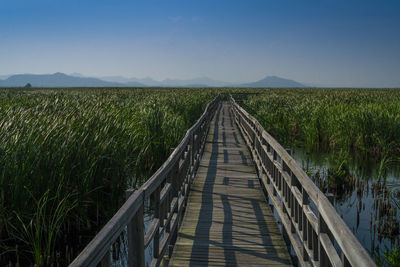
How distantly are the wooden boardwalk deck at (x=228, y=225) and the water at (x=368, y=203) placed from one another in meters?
1.58

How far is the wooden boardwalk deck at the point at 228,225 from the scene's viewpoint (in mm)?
3936

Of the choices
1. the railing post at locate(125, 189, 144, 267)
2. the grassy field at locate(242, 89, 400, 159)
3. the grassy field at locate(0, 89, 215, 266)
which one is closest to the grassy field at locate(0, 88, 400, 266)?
the grassy field at locate(0, 89, 215, 266)

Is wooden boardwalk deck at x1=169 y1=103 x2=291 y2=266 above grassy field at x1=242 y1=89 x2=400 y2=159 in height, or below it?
below

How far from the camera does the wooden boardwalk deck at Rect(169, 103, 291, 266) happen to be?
3.94 metres

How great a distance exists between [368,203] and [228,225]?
363 centimetres

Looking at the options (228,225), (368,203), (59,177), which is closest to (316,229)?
(228,225)

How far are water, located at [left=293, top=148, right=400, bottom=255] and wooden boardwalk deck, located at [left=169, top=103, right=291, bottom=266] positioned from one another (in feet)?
5.19

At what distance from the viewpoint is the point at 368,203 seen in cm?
696

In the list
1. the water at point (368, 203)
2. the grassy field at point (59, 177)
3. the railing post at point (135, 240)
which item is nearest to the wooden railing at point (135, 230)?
the railing post at point (135, 240)

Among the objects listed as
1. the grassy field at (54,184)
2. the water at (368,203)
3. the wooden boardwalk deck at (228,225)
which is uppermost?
the grassy field at (54,184)

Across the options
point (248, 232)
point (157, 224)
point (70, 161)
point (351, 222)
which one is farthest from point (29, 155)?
point (351, 222)

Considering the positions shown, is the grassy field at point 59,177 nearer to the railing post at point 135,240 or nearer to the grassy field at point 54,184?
the grassy field at point 54,184

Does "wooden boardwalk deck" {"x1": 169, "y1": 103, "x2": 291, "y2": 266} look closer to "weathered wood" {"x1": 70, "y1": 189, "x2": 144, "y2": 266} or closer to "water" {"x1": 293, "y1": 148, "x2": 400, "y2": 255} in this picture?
"water" {"x1": 293, "y1": 148, "x2": 400, "y2": 255}

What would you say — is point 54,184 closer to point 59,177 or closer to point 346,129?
point 59,177
